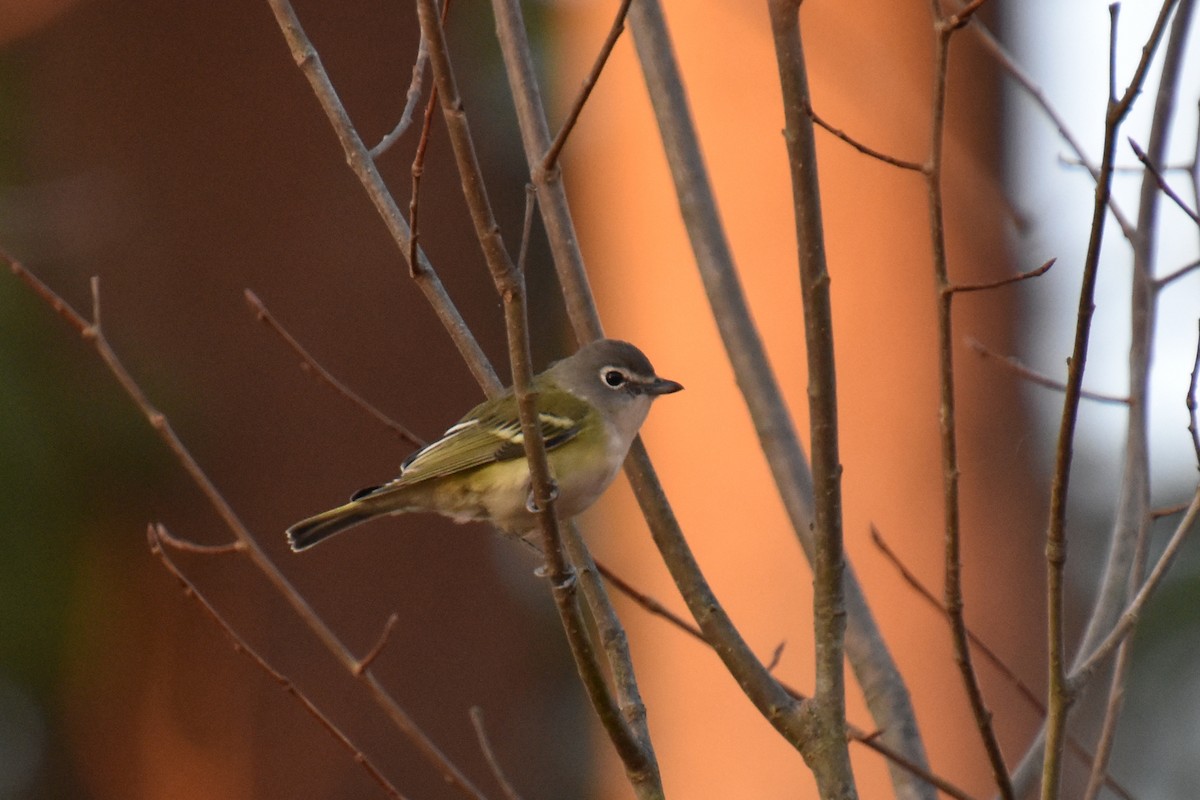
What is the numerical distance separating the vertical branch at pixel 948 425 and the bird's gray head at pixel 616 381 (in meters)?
1.59

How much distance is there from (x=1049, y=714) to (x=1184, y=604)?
5454 millimetres

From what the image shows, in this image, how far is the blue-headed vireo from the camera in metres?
3.07

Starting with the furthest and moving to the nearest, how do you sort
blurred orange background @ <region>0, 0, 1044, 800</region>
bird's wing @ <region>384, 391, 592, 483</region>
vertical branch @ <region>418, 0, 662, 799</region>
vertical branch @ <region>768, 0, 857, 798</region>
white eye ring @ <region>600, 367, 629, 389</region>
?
1. blurred orange background @ <region>0, 0, 1044, 800</region>
2. white eye ring @ <region>600, 367, 629, 389</region>
3. bird's wing @ <region>384, 391, 592, 483</region>
4. vertical branch @ <region>418, 0, 662, 799</region>
5. vertical branch @ <region>768, 0, 857, 798</region>

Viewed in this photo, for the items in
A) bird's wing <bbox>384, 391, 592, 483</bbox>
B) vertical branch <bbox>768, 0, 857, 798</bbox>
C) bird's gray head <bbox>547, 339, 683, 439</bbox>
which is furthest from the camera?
bird's gray head <bbox>547, 339, 683, 439</bbox>

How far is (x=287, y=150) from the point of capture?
5.53 meters

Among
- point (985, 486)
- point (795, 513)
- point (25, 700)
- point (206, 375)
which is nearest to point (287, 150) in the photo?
point (206, 375)

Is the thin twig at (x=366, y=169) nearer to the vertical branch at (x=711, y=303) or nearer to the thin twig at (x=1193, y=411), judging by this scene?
the vertical branch at (x=711, y=303)

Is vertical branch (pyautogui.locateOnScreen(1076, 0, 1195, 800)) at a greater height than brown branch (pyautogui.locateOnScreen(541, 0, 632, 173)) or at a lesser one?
lesser

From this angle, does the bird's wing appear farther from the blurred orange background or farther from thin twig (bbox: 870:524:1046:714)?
the blurred orange background

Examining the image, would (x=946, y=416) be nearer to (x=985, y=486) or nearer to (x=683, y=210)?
(x=683, y=210)

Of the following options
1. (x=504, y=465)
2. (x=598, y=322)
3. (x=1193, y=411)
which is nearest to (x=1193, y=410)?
(x=1193, y=411)

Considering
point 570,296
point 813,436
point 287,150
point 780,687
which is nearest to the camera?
point 813,436

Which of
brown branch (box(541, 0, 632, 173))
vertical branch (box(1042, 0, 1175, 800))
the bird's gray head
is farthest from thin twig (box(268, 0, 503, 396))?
vertical branch (box(1042, 0, 1175, 800))

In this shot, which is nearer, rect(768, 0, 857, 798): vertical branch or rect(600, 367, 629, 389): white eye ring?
rect(768, 0, 857, 798): vertical branch
